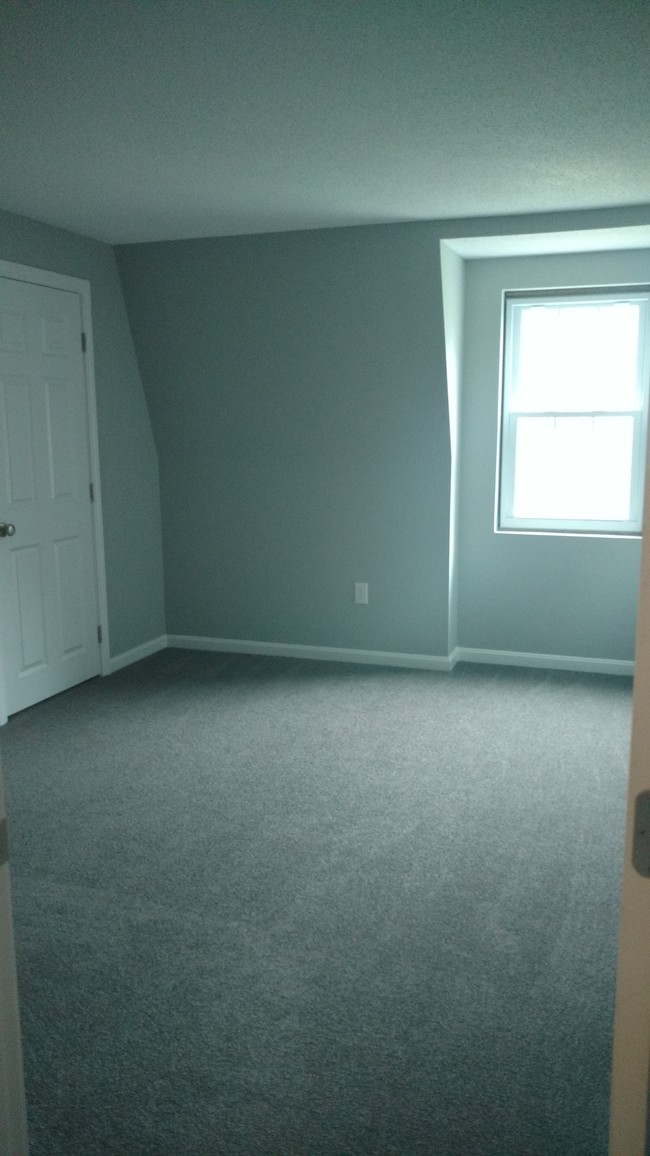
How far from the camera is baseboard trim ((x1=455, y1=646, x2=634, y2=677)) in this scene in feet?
16.2

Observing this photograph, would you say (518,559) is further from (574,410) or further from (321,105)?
(321,105)

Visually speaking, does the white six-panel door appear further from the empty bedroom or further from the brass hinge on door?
the brass hinge on door

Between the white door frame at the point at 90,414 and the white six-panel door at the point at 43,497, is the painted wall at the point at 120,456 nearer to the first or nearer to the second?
the white door frame at the point at 90,414

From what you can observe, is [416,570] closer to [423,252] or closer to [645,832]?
[423,252]

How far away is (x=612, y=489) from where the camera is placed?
16.0 ft

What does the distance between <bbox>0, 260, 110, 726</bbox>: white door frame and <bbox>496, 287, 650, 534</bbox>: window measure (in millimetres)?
2260

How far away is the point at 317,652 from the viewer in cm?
533

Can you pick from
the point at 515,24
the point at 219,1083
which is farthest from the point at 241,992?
the point at 515,24

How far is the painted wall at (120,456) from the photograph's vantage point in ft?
15.2

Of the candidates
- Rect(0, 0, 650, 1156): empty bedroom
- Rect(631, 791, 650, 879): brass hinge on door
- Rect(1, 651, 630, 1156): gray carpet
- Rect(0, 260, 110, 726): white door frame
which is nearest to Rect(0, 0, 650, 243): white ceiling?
Rect(0, 0, 650, 1156): empty bedroom

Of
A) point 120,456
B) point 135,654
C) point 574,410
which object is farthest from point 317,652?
point 574,410

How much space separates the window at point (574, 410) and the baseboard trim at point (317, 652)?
0.94 m

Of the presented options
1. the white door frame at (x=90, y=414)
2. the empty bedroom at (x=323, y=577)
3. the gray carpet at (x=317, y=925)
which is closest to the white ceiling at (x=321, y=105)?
the empty bedroom at (x=323, y=577)

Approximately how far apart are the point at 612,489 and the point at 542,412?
58 centimetres
